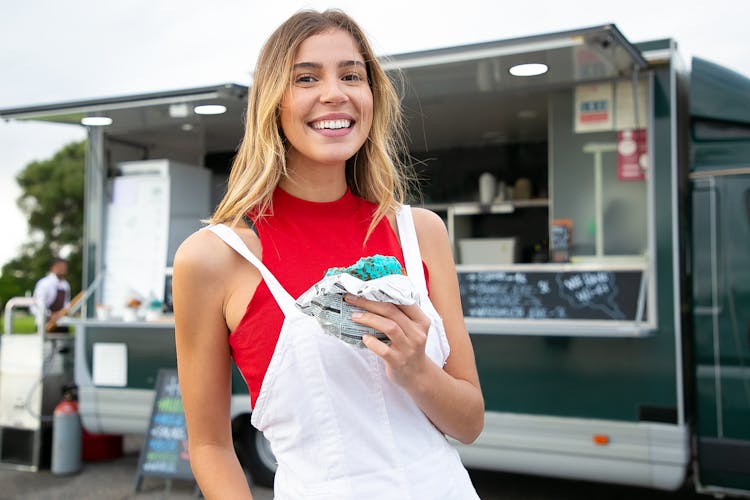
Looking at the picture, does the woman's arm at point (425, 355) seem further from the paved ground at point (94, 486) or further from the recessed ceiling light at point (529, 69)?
the paved ground at point (94, 486)

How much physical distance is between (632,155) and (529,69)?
958 millimetres

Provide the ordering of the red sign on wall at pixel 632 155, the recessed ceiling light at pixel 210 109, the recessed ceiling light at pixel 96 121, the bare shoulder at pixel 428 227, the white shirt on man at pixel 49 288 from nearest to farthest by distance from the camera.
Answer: the bare shoulder at pixel 428 227 → the red sign on wall at pixel 632 155 → the recessed ceiling light at pixel 210 109 → the recessed ceiling light at pixel 96 121 → the white shirt on man at pixel 49 288

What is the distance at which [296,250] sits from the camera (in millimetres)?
1337

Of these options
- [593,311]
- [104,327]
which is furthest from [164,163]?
[593,311]

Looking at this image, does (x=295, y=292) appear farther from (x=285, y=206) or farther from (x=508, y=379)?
(x=508, y=379)

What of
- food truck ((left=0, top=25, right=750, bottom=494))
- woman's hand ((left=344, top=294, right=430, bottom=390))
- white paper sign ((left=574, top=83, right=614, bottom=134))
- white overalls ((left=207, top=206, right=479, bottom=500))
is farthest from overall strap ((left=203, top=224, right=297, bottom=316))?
white paper sign ((left=574, top=83, right=614, bottom=134))

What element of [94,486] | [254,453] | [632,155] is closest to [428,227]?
[632,155]

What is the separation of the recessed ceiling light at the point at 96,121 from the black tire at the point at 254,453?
241cm

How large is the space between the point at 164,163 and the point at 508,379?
345cm

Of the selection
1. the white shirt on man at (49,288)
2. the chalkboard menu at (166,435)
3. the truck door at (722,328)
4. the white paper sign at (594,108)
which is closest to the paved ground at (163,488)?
the chalkboard menu at (166,435)

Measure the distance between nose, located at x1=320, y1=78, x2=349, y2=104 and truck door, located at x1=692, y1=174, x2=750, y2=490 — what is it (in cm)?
346

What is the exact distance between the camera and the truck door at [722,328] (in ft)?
13.3

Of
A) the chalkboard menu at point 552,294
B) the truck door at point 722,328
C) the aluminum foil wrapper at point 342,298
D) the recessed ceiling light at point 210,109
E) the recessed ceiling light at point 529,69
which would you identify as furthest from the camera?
the recessed ceiling light at point 210,109

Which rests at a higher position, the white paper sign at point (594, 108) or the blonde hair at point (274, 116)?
the white paper sign at point (594, 108)
